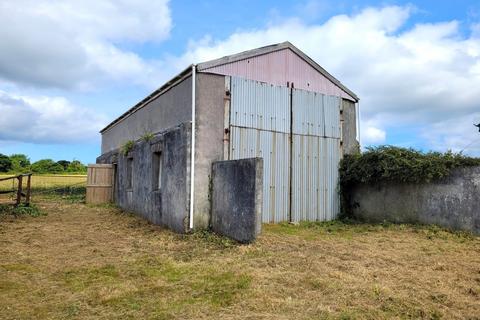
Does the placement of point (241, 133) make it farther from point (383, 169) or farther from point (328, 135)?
point (383, 169)

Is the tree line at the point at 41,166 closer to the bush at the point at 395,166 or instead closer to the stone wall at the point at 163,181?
the stone wall at the point at 163,181

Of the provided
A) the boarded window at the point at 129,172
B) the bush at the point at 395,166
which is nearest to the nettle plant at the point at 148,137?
the boarded window at the point at 129,172

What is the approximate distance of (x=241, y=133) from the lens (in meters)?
9.66

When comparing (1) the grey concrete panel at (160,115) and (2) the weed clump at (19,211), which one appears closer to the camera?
(1) the grey concrete panel at (160,115)

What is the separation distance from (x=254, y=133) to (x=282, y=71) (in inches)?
82.7

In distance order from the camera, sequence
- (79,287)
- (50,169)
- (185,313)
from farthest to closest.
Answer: (50,169), (79,287), (185,313)

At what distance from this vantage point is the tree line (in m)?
39.0

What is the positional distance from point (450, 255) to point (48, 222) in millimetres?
10630

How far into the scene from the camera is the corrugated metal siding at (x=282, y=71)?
9.78 m

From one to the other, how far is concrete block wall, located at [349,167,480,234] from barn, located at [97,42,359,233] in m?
0.95

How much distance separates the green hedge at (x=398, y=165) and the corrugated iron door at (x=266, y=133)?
221 cm

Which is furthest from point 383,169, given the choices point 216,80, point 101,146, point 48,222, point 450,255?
point 101,146

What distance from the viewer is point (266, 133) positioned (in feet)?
32.9

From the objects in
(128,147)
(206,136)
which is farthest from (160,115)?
(128,147)
